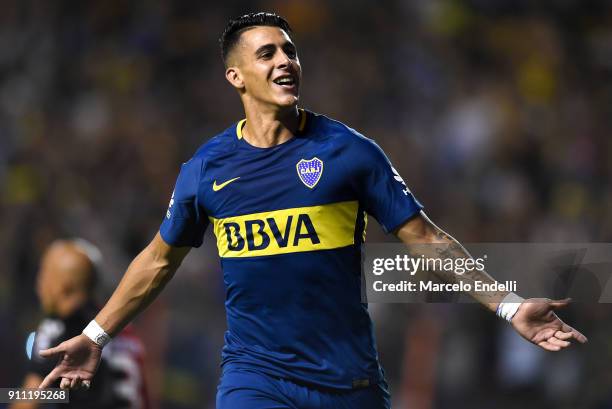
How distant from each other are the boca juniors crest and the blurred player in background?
1.86 metres

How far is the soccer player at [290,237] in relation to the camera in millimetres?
5020

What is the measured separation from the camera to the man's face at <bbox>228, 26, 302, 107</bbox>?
5203 mm

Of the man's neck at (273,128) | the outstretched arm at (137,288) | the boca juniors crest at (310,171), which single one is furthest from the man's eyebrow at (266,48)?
the outstretched arm at (137,288)

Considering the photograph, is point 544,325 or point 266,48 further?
point 266,48

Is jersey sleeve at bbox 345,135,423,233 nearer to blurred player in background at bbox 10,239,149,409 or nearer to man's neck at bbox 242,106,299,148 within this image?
man's neck at bbox 242,106,299,148

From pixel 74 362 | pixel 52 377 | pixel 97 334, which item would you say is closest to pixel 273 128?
pixel 97 334

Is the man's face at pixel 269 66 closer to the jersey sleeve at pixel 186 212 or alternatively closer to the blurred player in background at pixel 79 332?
the jersey sleeve at pixel 186 212

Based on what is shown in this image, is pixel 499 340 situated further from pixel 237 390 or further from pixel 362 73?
pixel 237 390

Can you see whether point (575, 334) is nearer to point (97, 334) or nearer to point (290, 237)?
point (290, 237)

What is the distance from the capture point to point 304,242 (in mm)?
5039

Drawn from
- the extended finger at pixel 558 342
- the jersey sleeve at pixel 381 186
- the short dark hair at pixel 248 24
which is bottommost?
the extended finger at pixel 558 342

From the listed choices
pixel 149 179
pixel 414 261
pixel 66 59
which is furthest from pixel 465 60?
pixel 414 261

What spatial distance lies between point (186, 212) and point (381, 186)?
934mm

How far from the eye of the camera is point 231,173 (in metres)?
5.18
